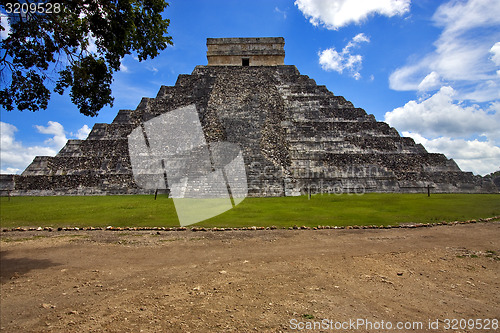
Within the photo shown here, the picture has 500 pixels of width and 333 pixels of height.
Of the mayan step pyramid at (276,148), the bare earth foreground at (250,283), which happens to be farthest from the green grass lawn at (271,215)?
the mayan step pyramid at (276,148)

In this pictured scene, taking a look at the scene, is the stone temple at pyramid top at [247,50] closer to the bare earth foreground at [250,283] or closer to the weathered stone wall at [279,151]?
the weathered stone wall at [279,151]

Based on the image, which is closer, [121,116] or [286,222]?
[286,222]

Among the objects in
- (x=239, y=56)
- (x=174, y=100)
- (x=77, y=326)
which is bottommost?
(x=77, y=326)

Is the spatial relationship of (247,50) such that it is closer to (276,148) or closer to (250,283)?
(276,148)

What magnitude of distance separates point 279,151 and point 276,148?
0.35 metres

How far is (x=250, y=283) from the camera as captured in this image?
13.5 ft

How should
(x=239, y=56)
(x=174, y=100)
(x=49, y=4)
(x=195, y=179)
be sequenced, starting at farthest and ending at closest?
(x=239, y=56) < (x=174, y=100) < (x=195, y=179) < (x=49, y=4)

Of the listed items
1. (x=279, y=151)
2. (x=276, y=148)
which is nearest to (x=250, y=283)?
(x=279, y=151)

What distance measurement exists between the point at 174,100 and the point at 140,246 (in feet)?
69.8

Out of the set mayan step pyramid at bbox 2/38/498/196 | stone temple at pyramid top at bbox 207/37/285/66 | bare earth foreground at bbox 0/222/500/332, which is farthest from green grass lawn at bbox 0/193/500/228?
stone temple at pyramid top at bbox 207/37/285/66

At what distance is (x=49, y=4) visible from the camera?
5.66 m

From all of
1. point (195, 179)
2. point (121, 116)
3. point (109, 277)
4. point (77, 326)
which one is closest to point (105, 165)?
point (121, 116)

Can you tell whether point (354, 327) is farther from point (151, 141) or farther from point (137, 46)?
point (151, 141)

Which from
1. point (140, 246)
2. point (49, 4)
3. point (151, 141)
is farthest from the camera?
point (151, 141)
